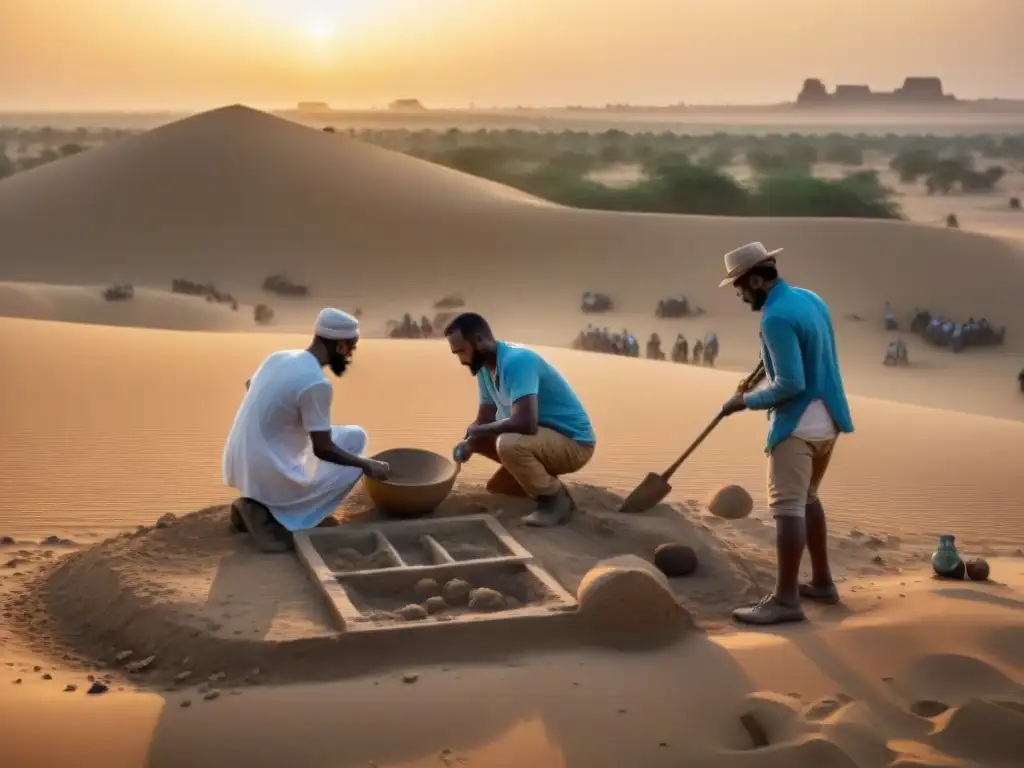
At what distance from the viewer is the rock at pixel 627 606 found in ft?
18.7

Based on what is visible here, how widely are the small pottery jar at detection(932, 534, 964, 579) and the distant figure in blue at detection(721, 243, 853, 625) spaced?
3.91ft

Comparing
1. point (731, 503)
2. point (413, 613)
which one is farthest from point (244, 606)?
point (731, 503)

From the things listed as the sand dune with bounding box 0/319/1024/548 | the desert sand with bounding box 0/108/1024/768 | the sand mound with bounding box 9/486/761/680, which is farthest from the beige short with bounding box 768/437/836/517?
the sand dune with bounding box 0/319/1024/548

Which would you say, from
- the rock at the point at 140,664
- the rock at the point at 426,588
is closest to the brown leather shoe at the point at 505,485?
the rock at the point at 426,588

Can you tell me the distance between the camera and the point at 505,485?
7.80 m

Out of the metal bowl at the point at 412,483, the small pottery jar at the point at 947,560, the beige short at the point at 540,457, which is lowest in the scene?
the small pottery jar at the point at 947,560

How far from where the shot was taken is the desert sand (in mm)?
4887

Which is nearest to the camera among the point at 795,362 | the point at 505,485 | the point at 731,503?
the point at 795,362

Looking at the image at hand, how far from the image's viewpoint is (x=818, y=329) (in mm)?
5965

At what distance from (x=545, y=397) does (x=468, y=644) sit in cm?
208

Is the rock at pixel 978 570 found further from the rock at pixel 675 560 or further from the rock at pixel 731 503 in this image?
the rock at pixel 731 503

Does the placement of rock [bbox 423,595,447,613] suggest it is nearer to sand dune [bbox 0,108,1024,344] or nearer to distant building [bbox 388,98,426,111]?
sand dune [bbox 0,108,1024,344]

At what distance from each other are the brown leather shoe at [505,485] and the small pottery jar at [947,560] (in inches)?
92.5

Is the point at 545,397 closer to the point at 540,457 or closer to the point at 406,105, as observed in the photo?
the point at 540,457
